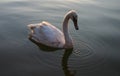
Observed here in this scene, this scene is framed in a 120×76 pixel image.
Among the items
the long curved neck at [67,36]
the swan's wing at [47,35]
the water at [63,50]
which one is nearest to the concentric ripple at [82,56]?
the water at [63,50]

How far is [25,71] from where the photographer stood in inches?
334

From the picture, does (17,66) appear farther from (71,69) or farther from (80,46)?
(80,46)

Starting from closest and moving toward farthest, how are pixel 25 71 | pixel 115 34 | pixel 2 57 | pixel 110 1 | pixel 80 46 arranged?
pixel 25 71 → pixel 2 57 → pixel 80 46 → pixel 115 34 → pixel 110 1

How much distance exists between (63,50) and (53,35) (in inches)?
23.1

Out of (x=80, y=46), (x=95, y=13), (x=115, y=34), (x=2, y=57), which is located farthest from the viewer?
(x=95, y=13)

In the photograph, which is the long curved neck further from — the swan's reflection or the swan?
the swan's reflection

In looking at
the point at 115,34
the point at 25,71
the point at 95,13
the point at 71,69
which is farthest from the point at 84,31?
the point at 25,71

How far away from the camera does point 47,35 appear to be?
1023 cm

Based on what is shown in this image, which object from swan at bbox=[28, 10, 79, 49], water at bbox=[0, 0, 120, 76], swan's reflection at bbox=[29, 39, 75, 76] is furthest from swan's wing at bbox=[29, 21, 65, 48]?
water at bbox=[0, 0, 120, 76]

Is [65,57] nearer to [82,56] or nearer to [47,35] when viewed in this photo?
[82,56]

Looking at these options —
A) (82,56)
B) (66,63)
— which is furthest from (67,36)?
(66,63)

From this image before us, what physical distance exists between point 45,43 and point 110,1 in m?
5.07

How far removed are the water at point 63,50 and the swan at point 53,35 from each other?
27cm

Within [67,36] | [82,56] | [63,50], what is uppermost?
[67,36]
